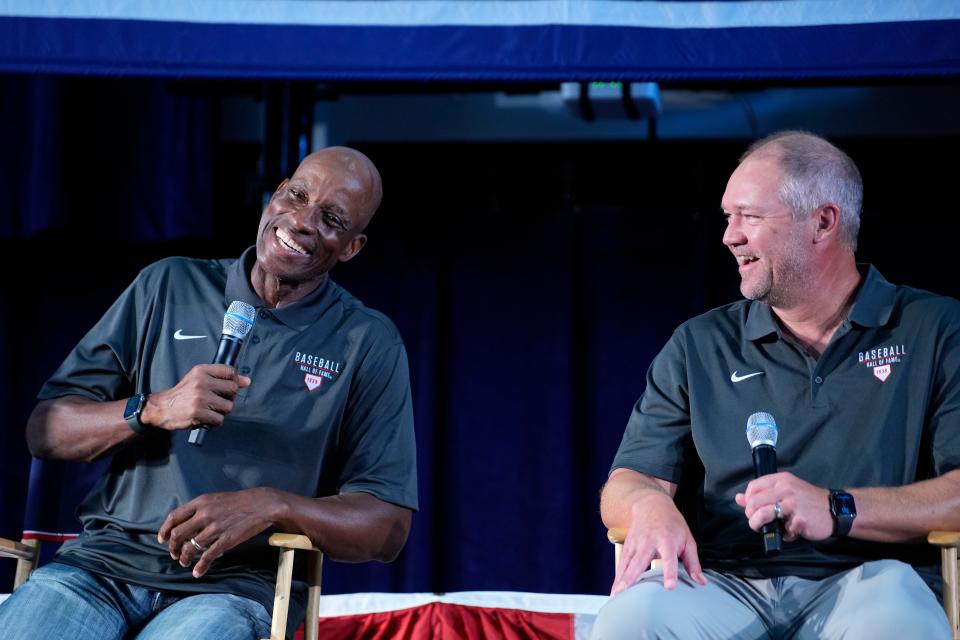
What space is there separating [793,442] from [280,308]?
3.71 ft

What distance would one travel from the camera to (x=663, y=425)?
258cm

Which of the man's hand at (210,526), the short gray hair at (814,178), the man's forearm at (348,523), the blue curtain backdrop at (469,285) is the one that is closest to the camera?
the man's hand at (210,526)

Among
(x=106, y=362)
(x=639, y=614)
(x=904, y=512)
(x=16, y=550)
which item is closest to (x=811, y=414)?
(x=904, y=512)

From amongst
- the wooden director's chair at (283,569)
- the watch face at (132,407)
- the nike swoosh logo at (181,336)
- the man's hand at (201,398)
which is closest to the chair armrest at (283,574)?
the wooden director's chair at (283,569)

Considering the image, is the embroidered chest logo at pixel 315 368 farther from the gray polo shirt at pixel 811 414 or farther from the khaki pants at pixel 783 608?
the khaki pants at pixel 783 608

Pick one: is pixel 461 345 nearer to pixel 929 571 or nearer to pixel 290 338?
pixel 290 338

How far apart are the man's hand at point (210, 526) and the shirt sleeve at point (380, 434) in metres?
0.30

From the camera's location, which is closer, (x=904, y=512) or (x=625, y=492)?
(x=904, y=512)

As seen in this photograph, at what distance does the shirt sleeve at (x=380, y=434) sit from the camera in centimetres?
266

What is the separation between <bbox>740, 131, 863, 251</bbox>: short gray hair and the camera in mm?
2582

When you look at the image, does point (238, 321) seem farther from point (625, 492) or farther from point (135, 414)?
point (625, 492)

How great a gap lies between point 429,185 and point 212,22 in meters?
1.39

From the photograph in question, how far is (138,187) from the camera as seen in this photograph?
4.20m

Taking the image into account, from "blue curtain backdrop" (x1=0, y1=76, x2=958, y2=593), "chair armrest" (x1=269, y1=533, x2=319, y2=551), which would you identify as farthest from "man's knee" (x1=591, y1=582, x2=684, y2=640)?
"blue curtain backdrop" (x1=0, y1=76, x2=958, y2=593)
